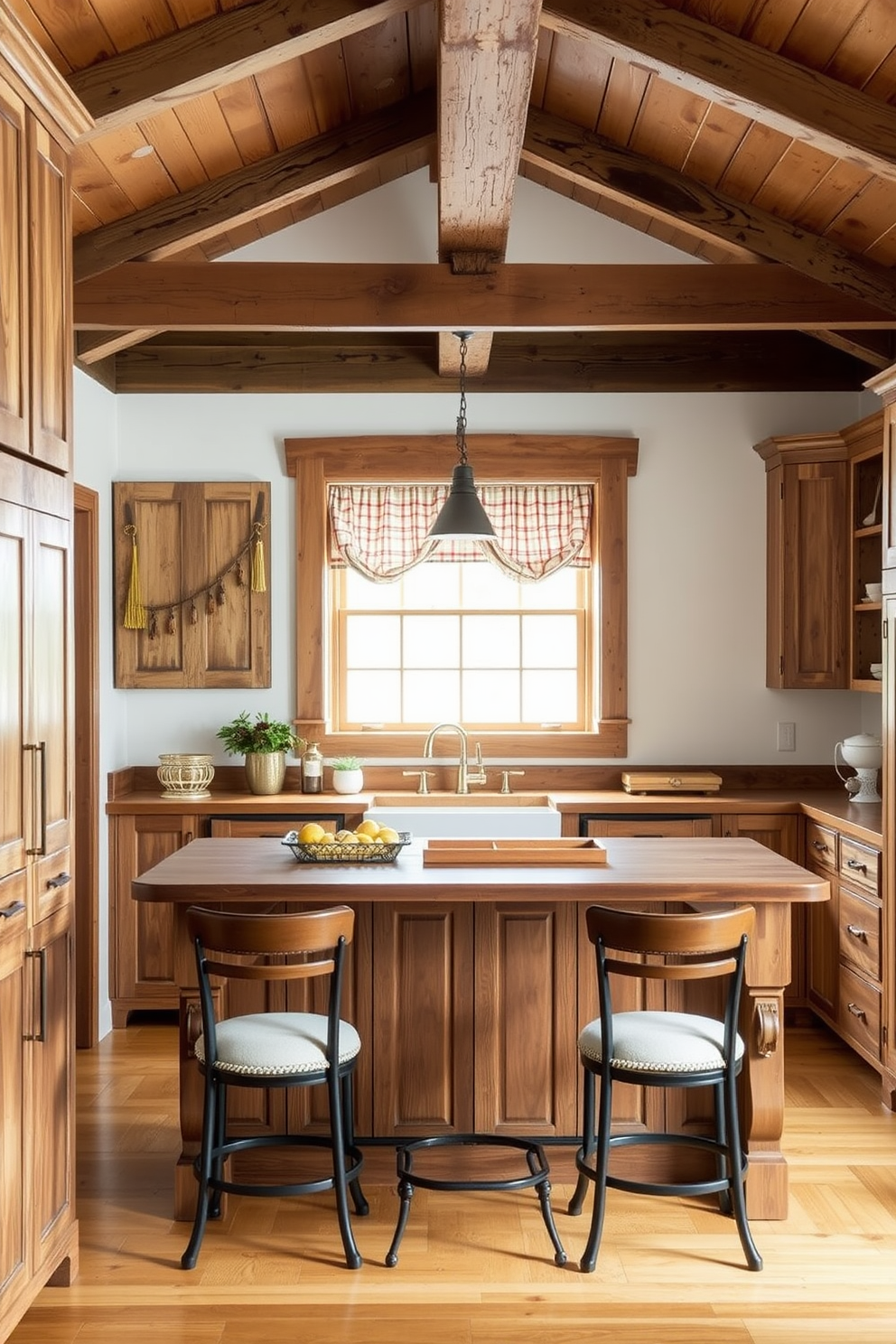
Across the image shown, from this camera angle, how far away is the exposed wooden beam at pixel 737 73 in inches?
144

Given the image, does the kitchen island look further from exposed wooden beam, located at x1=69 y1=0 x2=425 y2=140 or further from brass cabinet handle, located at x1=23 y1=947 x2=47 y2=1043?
exposed wooden beam, located at x1=69 y1=0 x2=425 y2=140

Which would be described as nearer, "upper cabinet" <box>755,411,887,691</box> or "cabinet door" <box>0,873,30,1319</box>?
"cabinet door" <box>0,873,30,1319</box>

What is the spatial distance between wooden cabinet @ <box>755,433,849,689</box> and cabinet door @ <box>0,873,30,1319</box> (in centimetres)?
390

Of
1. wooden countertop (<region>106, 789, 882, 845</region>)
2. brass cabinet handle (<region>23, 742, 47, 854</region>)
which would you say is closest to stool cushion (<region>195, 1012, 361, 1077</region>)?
brass cabinet handle (<region>23, 742, 47, 854</region>)

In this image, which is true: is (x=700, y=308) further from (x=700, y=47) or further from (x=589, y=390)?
(x=589, y=390)

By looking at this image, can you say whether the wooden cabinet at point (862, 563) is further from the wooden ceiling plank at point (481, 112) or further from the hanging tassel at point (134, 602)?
the hanging tassel at point (134, 602)

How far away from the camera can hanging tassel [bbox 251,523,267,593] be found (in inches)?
233

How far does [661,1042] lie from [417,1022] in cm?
82

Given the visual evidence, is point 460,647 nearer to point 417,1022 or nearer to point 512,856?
point 512,856

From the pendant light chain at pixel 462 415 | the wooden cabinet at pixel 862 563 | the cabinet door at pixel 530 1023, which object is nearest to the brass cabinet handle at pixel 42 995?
the cabinet door at pixel 530 1023

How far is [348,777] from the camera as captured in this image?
574cm

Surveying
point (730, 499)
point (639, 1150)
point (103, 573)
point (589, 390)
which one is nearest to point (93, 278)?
point (103, 573)

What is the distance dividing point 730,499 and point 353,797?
92.0 inches

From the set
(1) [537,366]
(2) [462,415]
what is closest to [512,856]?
(2) [462,415]
